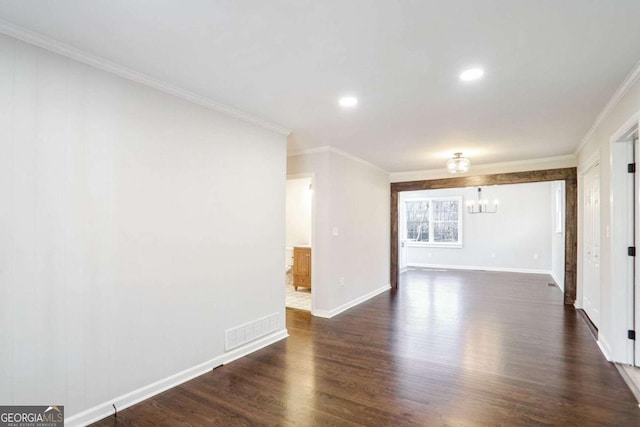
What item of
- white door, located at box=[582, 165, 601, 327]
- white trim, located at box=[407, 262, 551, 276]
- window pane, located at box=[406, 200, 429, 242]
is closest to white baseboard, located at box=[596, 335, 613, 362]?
white door, located at box=[582, 165, 601, 327]

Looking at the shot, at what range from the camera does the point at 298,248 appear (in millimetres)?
6473

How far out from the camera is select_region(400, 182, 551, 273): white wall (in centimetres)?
874

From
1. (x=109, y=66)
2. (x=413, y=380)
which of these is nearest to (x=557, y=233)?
(x=413, y=380)

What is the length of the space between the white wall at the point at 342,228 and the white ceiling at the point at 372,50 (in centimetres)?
147

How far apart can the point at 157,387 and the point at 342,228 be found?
3.29 metres

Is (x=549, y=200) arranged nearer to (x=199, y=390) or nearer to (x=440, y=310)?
(x=440, y=310)

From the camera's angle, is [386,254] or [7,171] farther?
[386,254]

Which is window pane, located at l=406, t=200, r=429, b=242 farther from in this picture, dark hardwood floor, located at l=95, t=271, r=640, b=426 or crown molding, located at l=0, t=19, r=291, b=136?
crown molding, located at l=0, t=19, r=291, b=136

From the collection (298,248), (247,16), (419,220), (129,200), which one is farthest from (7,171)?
(419,220)

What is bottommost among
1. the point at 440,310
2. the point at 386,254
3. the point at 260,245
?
the point at 440,310

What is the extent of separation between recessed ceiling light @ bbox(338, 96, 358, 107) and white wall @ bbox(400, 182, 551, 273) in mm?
7764

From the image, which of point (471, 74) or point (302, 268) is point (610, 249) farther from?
point (302, 268)

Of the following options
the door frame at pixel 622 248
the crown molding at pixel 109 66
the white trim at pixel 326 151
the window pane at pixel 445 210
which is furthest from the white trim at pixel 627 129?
the window pane at pixel 445 210

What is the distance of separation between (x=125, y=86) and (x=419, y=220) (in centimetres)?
958
